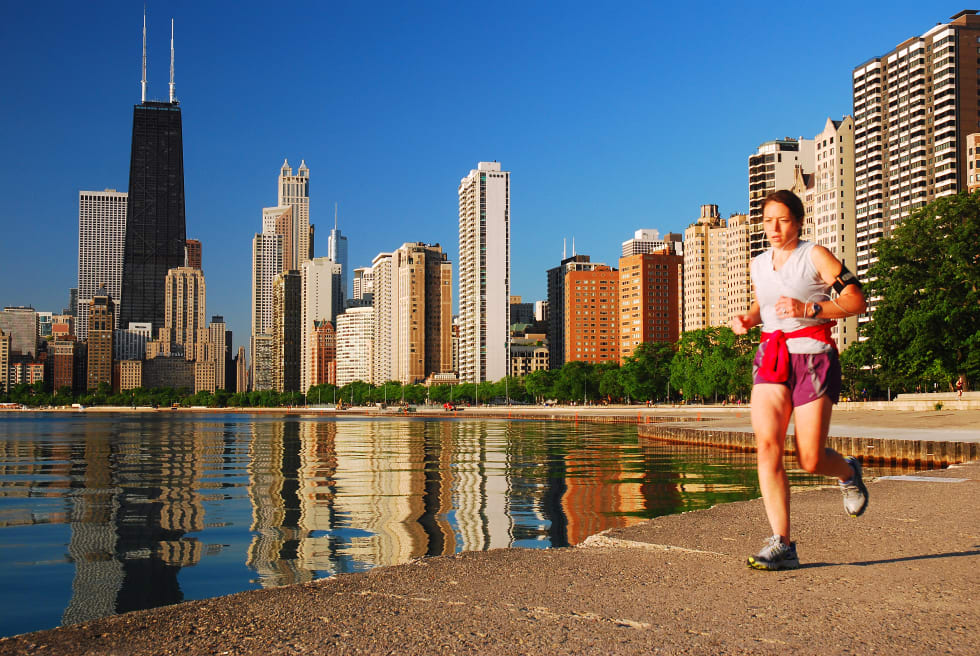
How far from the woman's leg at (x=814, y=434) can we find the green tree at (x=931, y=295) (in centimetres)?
3962

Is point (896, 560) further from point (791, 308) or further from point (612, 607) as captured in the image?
point (612, 607)

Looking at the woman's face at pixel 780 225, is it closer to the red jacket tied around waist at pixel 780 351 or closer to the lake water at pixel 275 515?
the red jacket tied around waist at pixel 780 351

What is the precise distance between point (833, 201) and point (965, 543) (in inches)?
6310

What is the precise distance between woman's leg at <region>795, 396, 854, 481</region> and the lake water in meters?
1.89

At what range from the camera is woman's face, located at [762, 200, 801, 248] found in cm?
635

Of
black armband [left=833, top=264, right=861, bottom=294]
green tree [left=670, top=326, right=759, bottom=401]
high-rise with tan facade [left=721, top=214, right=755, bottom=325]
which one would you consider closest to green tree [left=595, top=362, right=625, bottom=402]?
green tree [left=670, top=326, right=759, bottom=401]

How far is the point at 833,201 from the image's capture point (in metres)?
156

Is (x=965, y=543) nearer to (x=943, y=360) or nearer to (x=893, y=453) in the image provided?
(x=893, y=453)

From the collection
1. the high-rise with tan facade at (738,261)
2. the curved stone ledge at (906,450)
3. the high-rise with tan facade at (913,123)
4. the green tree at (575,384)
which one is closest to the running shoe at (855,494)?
the curved stone ledge at (906,450)

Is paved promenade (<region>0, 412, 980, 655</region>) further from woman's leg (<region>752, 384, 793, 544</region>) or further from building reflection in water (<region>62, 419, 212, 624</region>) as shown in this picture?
building reflection in water (<region>62, 419, 212, 624</region>)

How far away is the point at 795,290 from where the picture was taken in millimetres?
6137

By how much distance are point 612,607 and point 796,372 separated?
2053mm

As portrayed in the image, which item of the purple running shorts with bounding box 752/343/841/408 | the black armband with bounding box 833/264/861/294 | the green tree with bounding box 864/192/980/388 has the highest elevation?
the green tree with bounding box 864/192/980/388

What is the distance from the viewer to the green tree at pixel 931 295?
42156 mm
